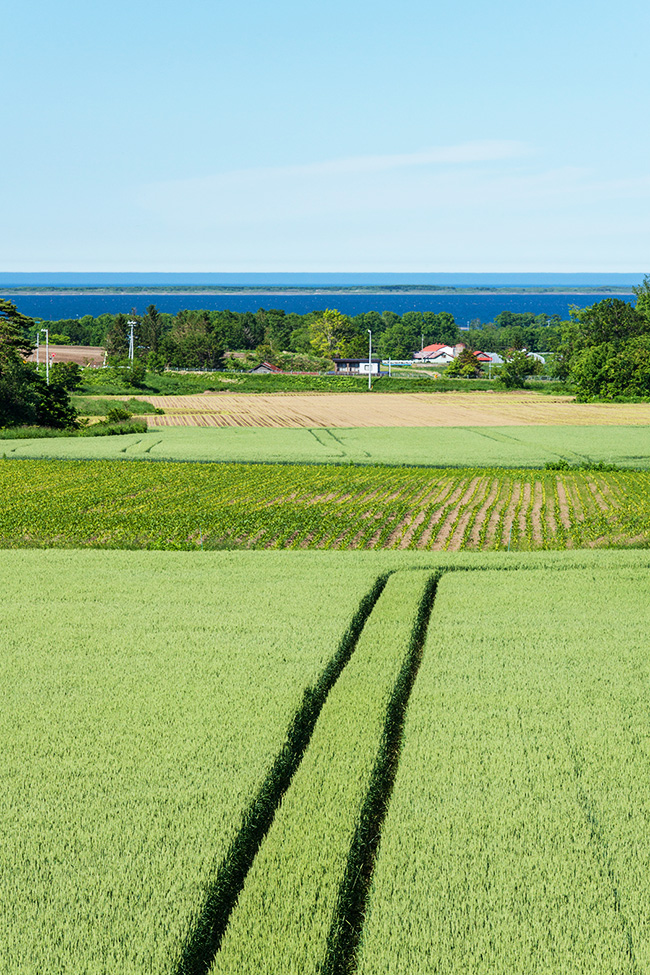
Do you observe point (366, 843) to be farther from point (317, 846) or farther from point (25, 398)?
point (25, 398)

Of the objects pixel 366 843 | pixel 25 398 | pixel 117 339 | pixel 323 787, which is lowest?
pixel 25 398

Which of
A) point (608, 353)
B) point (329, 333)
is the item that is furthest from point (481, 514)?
point (329, 333)

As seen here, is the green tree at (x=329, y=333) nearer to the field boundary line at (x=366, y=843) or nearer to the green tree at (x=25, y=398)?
the green tree at (x=25, y=398)

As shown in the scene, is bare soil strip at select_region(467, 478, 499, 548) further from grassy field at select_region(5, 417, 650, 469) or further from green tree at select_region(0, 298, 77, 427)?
green tree at select_region(0, 298, 77, 427)

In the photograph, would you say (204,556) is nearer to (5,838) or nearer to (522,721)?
(522,721)

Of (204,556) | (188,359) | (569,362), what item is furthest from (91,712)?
(188,359)

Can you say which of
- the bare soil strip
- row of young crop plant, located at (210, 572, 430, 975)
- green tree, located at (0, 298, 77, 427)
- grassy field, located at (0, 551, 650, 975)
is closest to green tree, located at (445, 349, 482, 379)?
green tree, located at (0, 298, 77, 427)

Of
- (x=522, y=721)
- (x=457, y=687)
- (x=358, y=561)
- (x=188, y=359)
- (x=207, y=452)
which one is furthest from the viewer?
(x=188, y=359)
